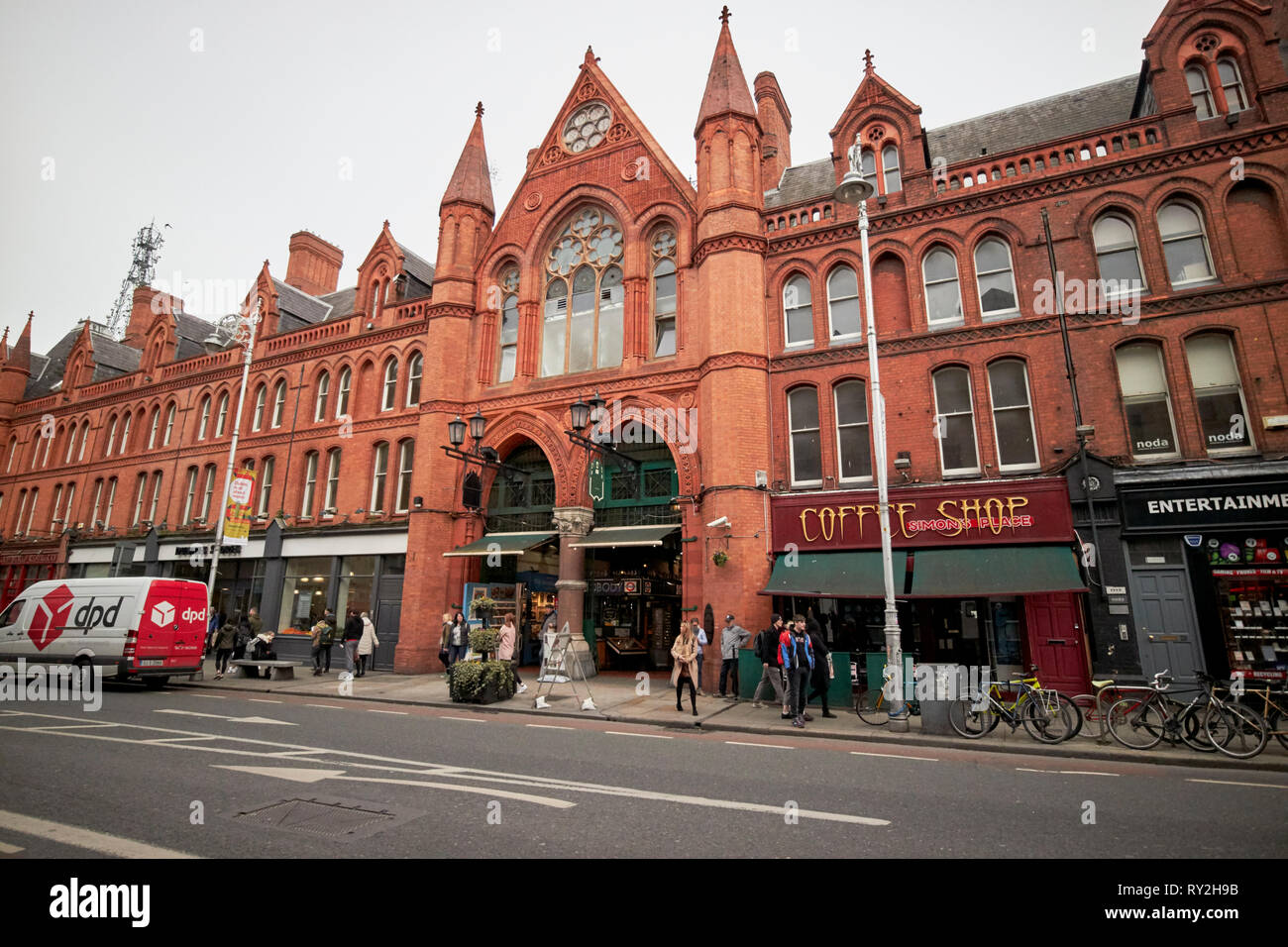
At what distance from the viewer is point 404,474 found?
71.9 feet

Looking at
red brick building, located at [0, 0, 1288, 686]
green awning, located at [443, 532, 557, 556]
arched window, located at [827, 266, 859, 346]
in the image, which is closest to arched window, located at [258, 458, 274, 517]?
red brick building, located at [0, 0, 1288, 686]

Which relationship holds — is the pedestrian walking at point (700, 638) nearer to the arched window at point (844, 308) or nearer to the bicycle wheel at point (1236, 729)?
the arched window at point (844, 308)

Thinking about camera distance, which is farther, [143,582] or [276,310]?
[276,310]

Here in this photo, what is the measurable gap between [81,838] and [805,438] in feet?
49.5

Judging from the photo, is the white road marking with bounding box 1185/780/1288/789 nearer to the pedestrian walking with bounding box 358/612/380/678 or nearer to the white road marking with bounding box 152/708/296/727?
the white road marking with bounding box 152/708/296/727

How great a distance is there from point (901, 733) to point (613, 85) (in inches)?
850

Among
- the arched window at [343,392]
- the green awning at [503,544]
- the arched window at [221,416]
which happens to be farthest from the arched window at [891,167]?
the arched window at [221,416]

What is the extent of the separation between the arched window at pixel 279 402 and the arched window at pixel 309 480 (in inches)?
96.0

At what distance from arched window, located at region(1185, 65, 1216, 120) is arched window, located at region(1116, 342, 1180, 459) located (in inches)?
228

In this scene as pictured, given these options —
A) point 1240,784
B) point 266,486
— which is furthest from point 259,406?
point 1240,784

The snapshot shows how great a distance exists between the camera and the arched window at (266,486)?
24.8 m

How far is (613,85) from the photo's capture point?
70.6 ft
